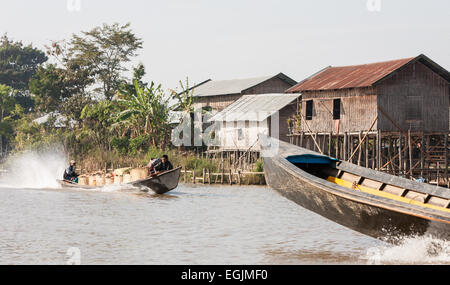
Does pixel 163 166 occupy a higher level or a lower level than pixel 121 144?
lower

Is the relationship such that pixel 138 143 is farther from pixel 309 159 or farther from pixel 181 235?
pixel 309 159

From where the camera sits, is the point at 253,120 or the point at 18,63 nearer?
the point at 253,120

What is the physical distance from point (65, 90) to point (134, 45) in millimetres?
5704

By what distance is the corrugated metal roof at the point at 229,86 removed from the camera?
41281 millimetres

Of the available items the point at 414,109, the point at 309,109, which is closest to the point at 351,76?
the point at 309,109

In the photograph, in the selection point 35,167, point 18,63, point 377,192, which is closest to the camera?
point 377,192

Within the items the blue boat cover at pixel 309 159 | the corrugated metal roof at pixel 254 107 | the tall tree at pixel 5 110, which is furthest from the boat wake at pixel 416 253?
the tall tree at pixel 5 110

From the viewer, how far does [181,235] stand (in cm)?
1504

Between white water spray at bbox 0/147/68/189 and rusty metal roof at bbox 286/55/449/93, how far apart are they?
14.3 m

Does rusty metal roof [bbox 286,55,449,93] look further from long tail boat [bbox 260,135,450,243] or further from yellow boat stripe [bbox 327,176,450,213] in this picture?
yellow boat stripe [bbox 327,176,450,213]

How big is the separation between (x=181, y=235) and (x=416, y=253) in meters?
5.54
